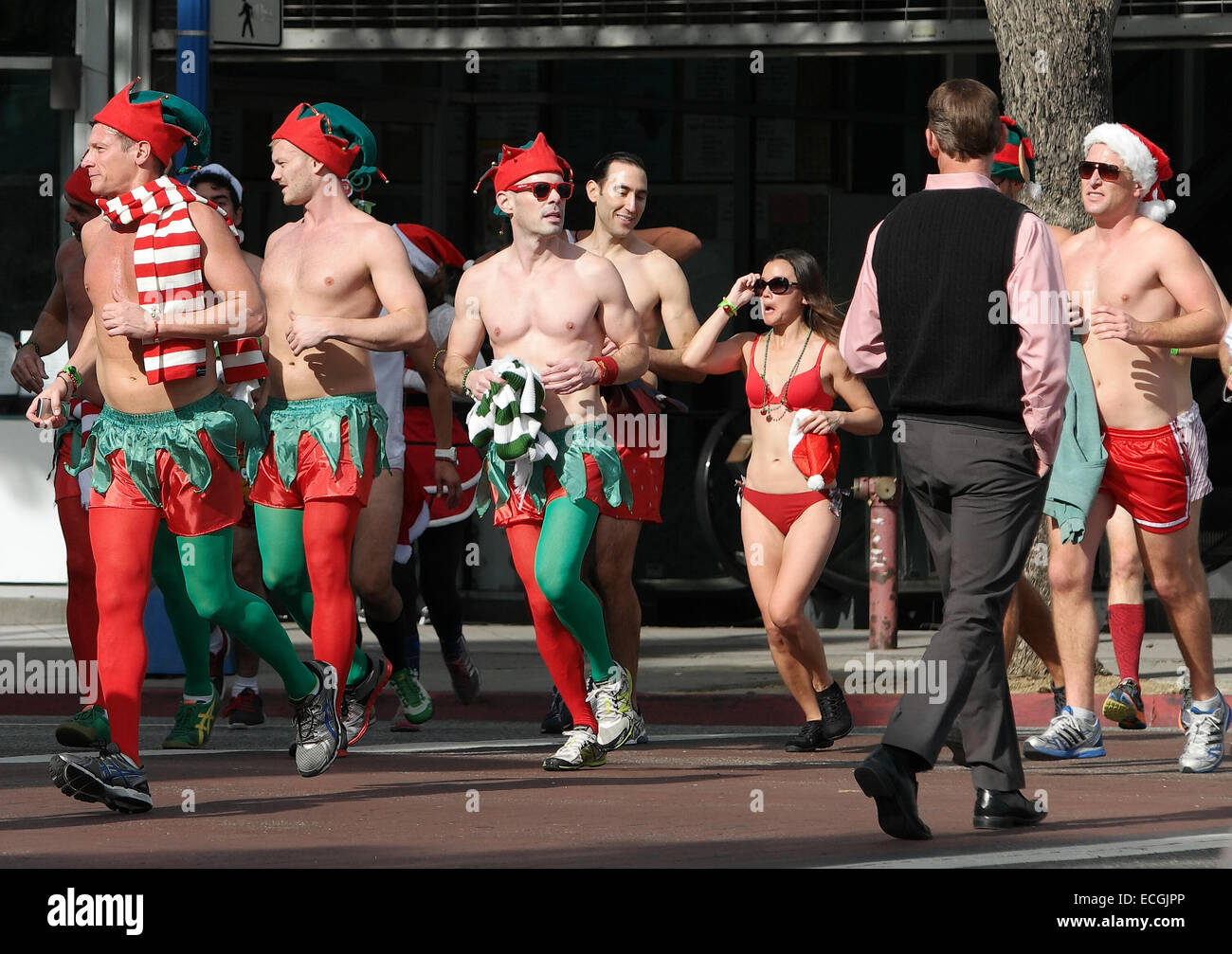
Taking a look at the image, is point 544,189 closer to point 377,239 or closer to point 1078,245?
point 377,239

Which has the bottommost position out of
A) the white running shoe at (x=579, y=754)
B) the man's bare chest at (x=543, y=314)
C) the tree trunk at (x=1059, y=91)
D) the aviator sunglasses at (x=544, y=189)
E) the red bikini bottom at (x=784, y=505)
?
the white running shoe at (x=579, y=754)

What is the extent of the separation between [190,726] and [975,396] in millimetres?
3626

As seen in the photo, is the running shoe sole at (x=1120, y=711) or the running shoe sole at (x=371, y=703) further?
the running shoe sole at (x=1120, y=711)

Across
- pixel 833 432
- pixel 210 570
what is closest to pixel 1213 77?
pixel 833 432

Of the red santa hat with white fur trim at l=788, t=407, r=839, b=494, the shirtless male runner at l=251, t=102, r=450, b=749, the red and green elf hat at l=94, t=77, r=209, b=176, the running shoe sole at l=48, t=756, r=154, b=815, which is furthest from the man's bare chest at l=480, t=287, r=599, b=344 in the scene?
the running shoe sole at l=48, t=756, r=154, b=815

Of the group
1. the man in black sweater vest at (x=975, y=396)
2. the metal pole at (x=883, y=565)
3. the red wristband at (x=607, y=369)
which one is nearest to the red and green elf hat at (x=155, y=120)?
the red wristband at (x=607, y=369)

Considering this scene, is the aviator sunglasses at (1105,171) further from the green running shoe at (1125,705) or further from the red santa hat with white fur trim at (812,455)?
the green running shoe at (1125,705)

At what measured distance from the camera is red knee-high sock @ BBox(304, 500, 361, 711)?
7590 millimetres

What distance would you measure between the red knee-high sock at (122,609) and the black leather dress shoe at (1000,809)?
249 centimetres

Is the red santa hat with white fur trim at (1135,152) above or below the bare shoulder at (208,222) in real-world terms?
above

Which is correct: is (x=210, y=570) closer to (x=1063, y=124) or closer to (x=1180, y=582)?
(x=1180, y=582)

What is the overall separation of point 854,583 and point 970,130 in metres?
7.54

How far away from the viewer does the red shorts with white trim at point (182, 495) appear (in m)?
6.86

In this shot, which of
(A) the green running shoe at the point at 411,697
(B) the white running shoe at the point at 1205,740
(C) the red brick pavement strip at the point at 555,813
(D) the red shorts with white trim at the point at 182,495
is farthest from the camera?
(A) the green running shoe at the point at 411,697
